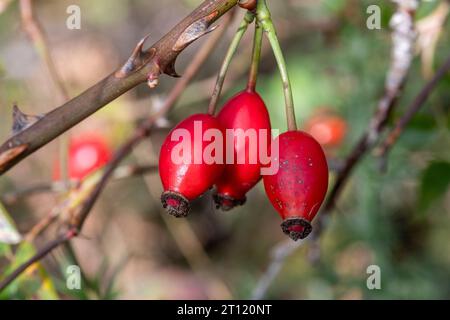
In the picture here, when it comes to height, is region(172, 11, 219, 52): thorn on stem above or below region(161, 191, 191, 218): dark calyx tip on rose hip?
above

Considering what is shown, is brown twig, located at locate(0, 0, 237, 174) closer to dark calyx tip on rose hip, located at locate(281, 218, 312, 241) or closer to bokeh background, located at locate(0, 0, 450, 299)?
dark calyx tip on rose hip, located at locate(281, 218, 312, 241)

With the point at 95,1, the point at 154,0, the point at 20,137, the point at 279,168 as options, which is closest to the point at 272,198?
the point at 279,168

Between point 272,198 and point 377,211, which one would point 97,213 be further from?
point 272,198

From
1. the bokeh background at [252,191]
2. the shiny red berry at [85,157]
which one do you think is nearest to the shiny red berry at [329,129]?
the bokeh background at [252,191]

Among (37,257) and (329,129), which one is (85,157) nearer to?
(329,129)

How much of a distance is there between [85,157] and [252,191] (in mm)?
1060

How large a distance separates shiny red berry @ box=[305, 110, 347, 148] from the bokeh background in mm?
40

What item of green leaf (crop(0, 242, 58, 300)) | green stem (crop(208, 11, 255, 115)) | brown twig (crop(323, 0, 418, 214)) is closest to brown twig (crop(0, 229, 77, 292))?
green leaf (crop(0, 242, 58, 300))

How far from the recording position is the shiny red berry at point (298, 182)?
1029 millimetres

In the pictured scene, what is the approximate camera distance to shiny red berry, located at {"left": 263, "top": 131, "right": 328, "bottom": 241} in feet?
3.38

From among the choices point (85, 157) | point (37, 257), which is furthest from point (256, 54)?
point (85, 157)

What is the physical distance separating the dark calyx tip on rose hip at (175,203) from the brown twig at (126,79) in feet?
0.56

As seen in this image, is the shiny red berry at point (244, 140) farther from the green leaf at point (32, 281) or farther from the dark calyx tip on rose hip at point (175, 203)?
the green leaf at point (32, 281)

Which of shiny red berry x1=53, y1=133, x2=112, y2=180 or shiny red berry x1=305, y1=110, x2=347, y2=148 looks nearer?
shiny red berry x1=53, y1=133, x2=112, y2=180
